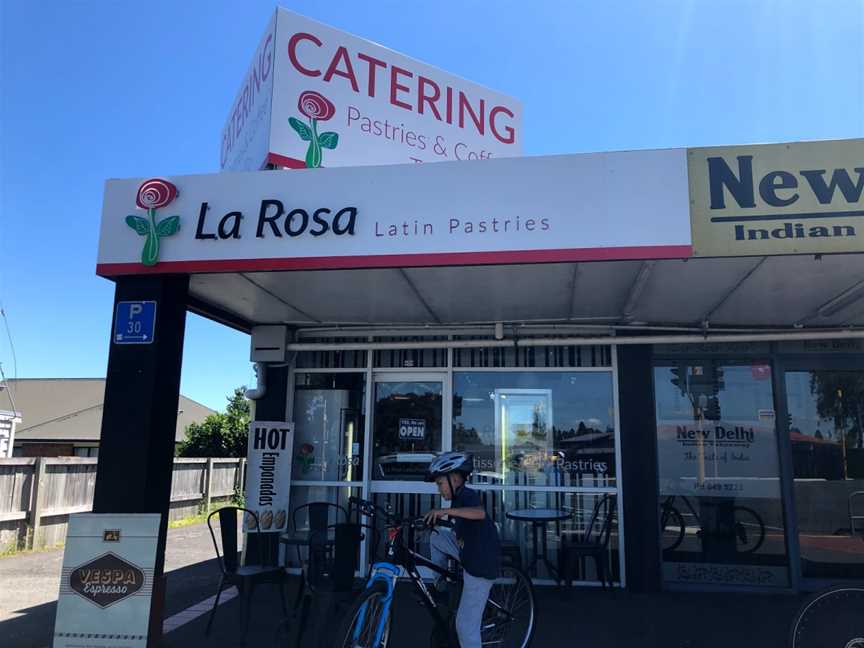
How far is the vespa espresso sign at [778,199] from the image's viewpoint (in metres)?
4.15

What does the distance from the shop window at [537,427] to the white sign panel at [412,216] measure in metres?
3.26

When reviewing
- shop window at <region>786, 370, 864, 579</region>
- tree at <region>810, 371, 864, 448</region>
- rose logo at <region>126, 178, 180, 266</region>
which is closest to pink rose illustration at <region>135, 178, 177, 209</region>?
rose logo at <region>126, 178, 180, 266</region>

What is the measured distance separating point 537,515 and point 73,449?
1270 inches

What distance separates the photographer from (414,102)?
8.41 m

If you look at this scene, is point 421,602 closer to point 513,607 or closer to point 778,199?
point 513,607

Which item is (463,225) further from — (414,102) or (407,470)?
(414,102)

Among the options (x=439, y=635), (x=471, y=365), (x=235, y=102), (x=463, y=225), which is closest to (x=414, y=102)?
(x=235, y=102)

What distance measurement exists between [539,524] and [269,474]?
2.98 metres

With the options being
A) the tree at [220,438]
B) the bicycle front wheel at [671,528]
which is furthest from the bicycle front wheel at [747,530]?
the tree at [220,438]

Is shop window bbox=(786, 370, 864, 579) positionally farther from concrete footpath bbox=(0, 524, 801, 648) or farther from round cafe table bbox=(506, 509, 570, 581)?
round cafe table bbox=(506, 509, 570, 581)

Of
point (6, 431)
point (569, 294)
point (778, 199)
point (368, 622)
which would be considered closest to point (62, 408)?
point (6, 431)

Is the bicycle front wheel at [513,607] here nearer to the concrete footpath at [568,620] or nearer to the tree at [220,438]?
the concrete footpath at [568,620]

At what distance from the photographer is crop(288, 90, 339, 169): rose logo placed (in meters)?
7.40

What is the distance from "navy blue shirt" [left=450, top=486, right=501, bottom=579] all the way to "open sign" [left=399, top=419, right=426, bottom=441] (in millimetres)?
3370
